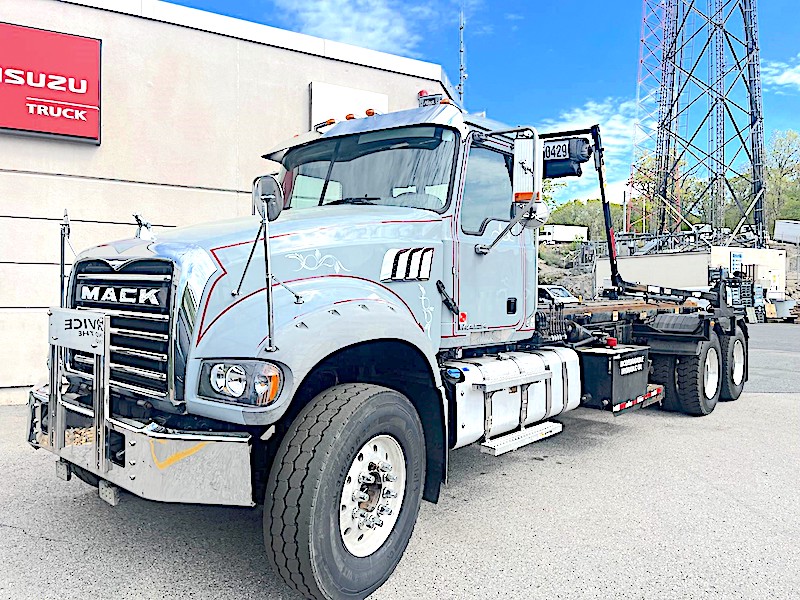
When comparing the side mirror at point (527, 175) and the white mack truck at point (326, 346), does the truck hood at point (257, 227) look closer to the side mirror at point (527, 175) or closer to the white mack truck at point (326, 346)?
the white mack truck at point (326, 346)

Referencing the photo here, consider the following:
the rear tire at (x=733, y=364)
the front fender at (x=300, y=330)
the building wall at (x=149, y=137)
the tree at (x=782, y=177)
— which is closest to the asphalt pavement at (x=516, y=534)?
the front fender at (x=300, y=330)

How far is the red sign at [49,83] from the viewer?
8.19 meters

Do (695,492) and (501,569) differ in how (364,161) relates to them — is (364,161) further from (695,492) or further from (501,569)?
(695,492)

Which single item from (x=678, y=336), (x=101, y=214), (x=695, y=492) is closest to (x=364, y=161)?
(x=695, y=492)

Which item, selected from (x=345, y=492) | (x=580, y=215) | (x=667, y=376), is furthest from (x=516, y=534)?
(x=580, y=215)

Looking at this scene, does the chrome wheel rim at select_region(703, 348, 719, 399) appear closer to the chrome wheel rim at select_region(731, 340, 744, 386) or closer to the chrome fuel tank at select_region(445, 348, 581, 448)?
the chrome wheel rim at select_region(731, 340, 744, 386)

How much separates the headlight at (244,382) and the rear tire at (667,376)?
19.3ft

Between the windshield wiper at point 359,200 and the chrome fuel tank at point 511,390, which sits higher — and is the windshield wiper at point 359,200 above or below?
above

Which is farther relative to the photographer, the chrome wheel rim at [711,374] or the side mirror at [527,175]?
the chrome wheel rim at [711,374]

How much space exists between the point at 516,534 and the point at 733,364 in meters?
5.99

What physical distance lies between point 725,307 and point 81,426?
27.4ft

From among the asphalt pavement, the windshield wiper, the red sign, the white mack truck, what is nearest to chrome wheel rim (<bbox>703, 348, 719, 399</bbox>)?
the asphalt pavement

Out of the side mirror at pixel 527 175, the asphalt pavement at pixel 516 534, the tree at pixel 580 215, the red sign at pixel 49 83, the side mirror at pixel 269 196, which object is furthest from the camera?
the tree at pixel 580 215

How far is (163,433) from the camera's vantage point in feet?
10.1
